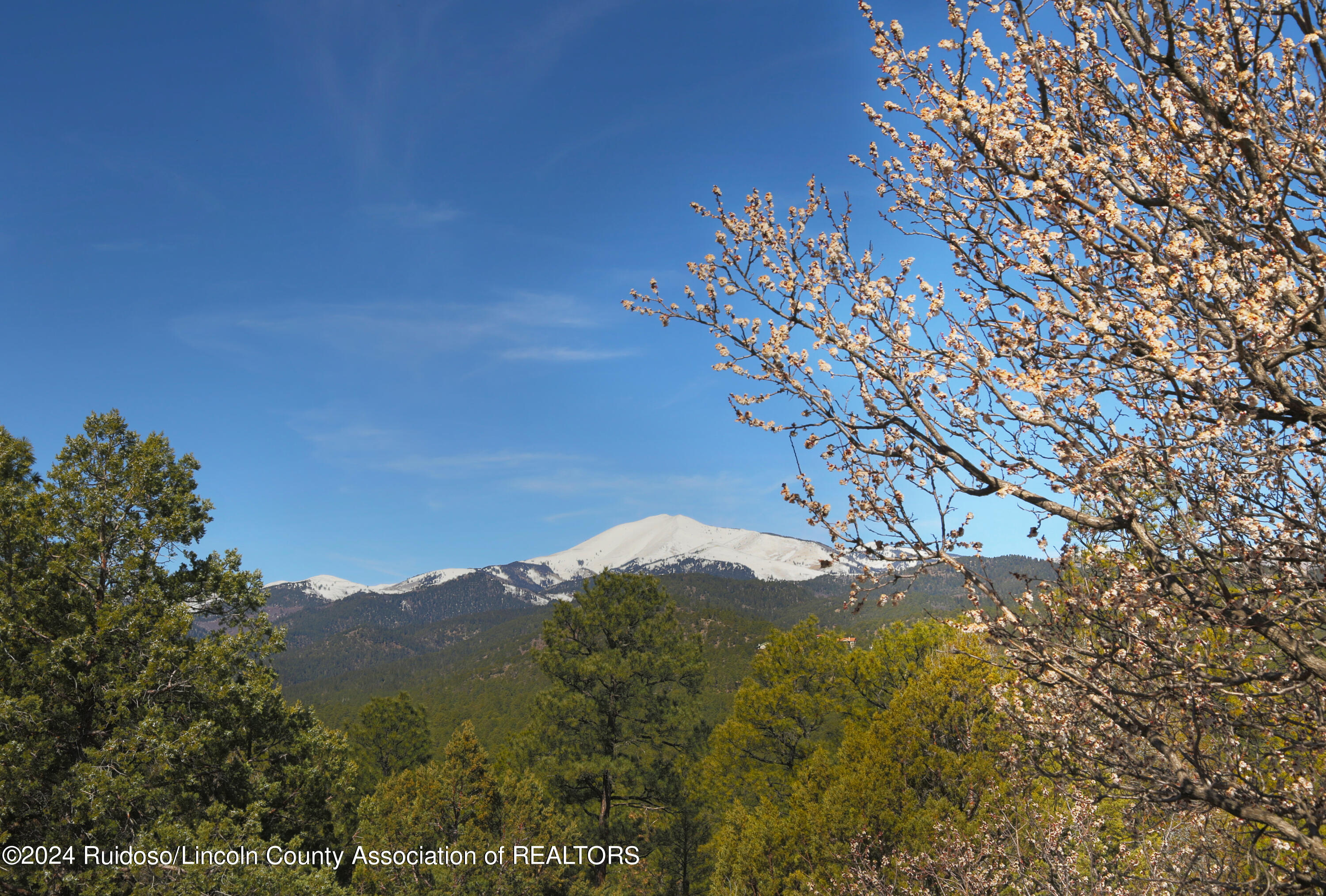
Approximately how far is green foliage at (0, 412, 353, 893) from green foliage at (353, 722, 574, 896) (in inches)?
62.1

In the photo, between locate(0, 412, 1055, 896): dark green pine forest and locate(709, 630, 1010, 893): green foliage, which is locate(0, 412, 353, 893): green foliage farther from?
locate(709, 630, 1010, 893): green foliage

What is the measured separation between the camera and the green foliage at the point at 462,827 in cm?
1178

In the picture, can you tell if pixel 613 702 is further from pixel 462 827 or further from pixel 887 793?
pixel 887 793

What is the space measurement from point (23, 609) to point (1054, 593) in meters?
14.9

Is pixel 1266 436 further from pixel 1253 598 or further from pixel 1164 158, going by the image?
pixel 1164 158

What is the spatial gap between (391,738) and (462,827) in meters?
23.2

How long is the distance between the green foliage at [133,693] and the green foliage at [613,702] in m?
6.54

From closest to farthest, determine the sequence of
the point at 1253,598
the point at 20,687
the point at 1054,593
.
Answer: the point at 1253,598, the point at 1054,593, the point at 20,687

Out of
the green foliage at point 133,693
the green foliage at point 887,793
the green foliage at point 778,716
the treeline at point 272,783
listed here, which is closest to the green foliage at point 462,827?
the treeline at point 272,783

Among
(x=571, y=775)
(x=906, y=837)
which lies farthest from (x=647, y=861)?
(x=906, y=837)

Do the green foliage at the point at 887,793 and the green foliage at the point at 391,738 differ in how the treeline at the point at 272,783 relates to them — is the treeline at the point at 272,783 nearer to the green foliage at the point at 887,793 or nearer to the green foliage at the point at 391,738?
the green foliage at the point at 887,793

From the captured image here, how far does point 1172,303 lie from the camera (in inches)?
104

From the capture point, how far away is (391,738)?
32438 millimetres

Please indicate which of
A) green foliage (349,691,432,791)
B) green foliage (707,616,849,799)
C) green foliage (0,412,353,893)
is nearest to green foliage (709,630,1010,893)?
green foliage (707,616,849,799)
